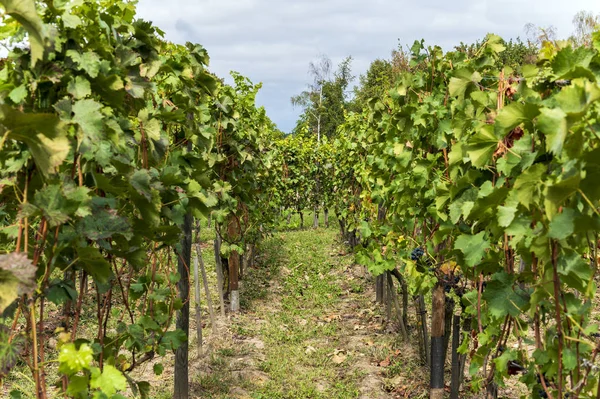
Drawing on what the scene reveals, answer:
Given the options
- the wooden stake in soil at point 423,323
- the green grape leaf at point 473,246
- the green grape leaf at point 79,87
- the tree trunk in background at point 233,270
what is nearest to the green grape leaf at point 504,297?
the green grape leaf at point 473,246

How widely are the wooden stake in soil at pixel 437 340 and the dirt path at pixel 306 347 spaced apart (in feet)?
1.96

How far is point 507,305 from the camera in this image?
2078 millimetres

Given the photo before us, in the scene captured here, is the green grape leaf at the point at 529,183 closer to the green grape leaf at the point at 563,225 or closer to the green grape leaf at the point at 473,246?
the green grape leaf at the point at 563,225

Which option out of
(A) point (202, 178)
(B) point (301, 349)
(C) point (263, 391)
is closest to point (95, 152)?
(A) point (202, 178)

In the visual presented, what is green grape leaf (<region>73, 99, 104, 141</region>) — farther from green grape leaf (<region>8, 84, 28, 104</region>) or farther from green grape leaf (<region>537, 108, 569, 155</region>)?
green grape leaf (<region>537, 108, 569, 155</region>)

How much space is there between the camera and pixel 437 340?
4211 mm

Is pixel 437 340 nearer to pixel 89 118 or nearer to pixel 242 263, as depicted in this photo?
pixel 89 118

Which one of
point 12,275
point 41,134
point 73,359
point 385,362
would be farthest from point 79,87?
point 385,362

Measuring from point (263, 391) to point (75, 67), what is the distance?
160 inches

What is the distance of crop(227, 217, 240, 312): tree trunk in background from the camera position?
738 centimetres

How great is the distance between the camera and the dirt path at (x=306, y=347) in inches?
202

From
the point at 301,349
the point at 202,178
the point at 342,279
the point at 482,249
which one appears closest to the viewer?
the point at 482,249

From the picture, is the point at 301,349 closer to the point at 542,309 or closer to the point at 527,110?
the point at 542,309

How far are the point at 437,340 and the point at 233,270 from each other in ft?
12.5
